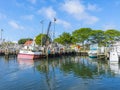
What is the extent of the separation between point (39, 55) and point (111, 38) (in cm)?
5247

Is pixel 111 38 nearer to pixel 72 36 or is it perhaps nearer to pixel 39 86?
pixel 72 36

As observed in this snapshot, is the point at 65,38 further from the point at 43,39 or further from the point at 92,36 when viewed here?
the point at 43,39

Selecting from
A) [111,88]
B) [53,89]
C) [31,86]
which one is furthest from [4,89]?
[111,88]

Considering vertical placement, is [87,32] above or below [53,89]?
above

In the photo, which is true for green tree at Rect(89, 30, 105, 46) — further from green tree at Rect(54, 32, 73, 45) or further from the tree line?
green tree at Rect(54, 32, 73, 45)

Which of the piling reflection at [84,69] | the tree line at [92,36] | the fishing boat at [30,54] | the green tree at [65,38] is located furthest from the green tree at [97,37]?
the piling reflection at [84,69]

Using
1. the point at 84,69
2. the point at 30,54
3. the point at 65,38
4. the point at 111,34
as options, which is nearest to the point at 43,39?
the point at 65,38

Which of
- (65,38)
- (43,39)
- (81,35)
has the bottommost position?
(43,39)

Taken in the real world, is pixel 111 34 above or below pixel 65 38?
above

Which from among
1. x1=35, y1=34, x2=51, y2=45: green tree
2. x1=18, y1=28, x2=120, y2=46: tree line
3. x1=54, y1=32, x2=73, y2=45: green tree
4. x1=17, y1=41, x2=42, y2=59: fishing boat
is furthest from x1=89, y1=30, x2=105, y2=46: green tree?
x1=17, y1=41, x2=42, y2=59: fishing boat

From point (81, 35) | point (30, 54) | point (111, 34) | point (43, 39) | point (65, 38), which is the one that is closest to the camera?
point (30, 54)

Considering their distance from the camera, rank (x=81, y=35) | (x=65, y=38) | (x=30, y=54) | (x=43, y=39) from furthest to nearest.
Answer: (x=65, y=38)
(x=81, y=35)
(x=43, y=39)
(x=30, y=54)

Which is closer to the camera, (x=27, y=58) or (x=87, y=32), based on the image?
(x=27, y=58)

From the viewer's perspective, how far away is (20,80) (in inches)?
1359
